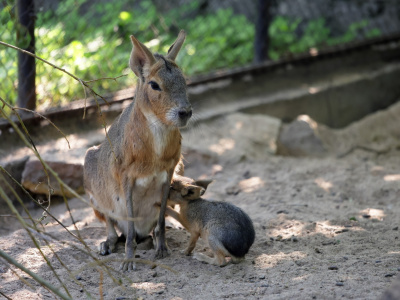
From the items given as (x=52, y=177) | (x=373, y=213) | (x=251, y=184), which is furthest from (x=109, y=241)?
(x=373, y=213)

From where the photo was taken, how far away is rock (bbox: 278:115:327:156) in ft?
23.9

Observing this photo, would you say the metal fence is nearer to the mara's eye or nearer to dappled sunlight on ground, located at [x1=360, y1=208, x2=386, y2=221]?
the mara's eye

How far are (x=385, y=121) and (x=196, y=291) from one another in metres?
5.37

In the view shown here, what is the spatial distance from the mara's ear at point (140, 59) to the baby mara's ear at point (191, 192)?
939 mm

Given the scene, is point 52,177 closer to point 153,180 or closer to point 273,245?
point 153,180

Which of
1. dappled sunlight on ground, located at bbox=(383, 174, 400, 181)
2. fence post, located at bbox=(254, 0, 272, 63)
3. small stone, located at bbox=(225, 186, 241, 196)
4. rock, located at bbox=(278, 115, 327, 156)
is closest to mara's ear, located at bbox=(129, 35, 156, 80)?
small stone, located at bbox=(225, 186, 241, 196)

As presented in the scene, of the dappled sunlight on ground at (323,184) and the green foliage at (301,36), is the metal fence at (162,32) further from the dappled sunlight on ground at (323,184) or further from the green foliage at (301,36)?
the dappled sunlight on ground at (323,184)

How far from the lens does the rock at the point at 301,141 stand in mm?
7293

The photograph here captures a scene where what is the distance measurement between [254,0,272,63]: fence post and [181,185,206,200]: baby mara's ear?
3941 millimetres

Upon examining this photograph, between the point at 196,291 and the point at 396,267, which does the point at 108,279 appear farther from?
the point at 396,267

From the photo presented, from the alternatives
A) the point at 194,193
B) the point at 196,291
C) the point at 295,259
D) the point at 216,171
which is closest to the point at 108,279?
the point at 196,291

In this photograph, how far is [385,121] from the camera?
8266 mm

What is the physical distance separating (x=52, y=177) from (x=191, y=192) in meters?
1.98

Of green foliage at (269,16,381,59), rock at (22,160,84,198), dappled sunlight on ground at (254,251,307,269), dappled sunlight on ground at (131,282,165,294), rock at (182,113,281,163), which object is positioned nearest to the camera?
dappled sunlight on ground at (131,282,165,294)
